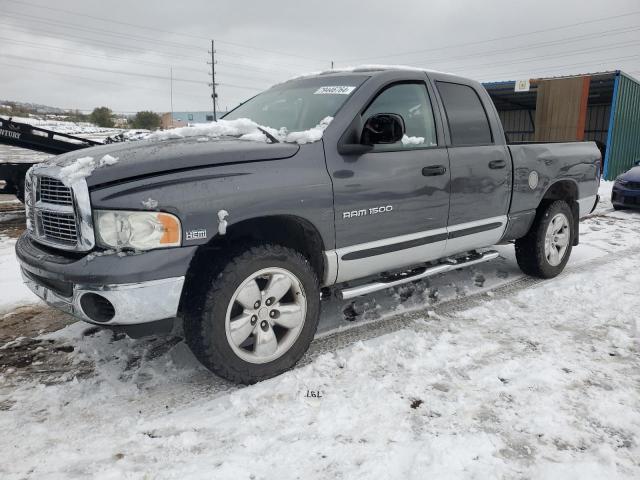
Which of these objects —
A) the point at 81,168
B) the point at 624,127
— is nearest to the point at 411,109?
the point at 81,168

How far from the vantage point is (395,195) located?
3.20 m

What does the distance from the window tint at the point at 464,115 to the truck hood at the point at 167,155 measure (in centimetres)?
159

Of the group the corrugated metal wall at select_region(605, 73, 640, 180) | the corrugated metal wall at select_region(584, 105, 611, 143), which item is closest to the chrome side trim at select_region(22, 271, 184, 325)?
the corrugated metal wall at select_region(605, 73, 640, 180)

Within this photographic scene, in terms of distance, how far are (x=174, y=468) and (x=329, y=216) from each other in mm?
1590

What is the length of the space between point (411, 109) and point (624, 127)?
1736 centimetres

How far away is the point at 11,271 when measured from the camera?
4891 millimetres

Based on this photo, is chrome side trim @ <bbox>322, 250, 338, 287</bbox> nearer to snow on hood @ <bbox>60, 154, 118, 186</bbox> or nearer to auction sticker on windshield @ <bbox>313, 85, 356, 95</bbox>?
auction sticker on windshield @ <bbox>313, 85, 356, 95</bbox>

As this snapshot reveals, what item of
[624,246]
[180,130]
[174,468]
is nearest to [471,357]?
[174,468]

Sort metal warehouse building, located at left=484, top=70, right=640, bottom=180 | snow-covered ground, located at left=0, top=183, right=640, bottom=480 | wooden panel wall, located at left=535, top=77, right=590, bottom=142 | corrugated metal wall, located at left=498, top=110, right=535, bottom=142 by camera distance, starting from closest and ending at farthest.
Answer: snow-covered ground, located at left=0, top=183, right=640, bottom=480 < metal warehouse building, located at left=484, top=70, right=640, bottom=180 < wooden panel wall, located at left=535, top=77, right=590, bottom=142 < corrugated metal wall, located at left=498, top=110, right=535, bottom=142

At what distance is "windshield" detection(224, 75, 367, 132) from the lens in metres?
3.24

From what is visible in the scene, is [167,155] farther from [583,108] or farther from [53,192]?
[583,108]

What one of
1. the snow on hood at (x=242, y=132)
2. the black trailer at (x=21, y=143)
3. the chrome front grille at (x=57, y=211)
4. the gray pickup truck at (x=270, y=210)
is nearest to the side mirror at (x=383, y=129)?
the gray pickup truck at (x=270, y=210)

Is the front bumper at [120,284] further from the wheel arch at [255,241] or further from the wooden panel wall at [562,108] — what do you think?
the wooden panel wall at [562,108]

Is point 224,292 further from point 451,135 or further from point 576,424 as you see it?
point 451,135
